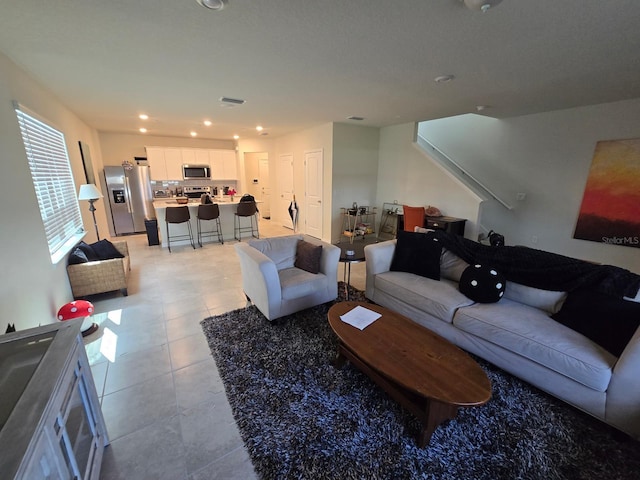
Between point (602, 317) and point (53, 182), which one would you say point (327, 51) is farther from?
point (53, 182)

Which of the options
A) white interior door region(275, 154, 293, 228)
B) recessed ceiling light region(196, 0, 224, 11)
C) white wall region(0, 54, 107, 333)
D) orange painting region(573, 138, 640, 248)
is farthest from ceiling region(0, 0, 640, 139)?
white interior door region(275, 154, 293, 228)

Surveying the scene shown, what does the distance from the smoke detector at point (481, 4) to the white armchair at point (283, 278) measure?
2.11 metres

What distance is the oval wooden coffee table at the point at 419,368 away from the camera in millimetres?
1414

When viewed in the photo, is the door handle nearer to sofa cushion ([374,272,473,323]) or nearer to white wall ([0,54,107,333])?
white wall ([0,54,107,333])

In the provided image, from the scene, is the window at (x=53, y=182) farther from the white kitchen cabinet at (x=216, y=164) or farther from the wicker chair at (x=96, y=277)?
the white kitchen cabinet at (x=216, y=164)

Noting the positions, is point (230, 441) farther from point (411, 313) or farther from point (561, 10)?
point (561, 10)

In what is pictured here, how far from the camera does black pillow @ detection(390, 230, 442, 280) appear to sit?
2.79 meters

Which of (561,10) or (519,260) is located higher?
(561,10)

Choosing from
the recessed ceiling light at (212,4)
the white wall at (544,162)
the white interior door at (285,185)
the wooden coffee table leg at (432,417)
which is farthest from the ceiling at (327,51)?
the white interior door at (285,185)

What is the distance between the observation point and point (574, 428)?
1.63m

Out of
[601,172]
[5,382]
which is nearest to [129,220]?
[5,382]

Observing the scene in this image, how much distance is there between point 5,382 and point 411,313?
263cm

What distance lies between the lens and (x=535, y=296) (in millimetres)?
2229

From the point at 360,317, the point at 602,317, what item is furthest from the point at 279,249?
the point at 602,317
